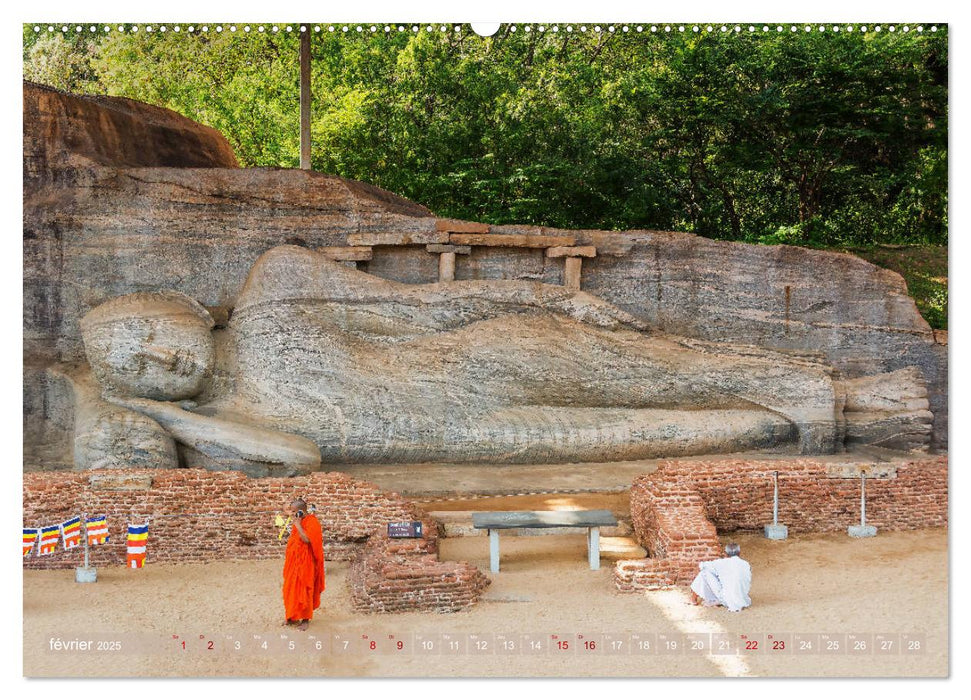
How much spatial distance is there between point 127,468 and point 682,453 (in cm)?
578

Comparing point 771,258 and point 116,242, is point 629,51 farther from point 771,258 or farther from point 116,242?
point 116,242

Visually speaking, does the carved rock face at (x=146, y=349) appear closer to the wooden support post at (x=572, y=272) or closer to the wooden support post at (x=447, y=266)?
the wooden support post at (x=447, y=266)

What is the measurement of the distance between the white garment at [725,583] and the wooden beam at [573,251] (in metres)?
5.26

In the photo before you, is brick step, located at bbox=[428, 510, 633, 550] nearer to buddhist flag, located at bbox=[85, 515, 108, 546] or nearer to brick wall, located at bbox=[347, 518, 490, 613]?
brick wall, located at bbox=[347, 518, 490, 613]

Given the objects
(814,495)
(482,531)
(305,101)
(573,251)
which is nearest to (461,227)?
(573,251)

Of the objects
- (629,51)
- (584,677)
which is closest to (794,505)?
(584,677)

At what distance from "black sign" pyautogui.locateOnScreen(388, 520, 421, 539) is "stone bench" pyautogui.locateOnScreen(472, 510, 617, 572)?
1.79 feet

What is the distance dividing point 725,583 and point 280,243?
22.8ft

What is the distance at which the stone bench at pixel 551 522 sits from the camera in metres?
10.3

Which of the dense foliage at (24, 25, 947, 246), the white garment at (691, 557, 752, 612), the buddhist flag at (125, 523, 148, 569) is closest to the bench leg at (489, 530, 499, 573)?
the white garment at (691, 557, 752, 612)

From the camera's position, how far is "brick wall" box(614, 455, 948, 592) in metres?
10.9

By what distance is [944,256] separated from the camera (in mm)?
13773

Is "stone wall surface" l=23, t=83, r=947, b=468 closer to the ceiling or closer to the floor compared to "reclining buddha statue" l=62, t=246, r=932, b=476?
closer to the ceiling

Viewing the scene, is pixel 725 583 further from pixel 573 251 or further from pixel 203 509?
pixel 573 251
